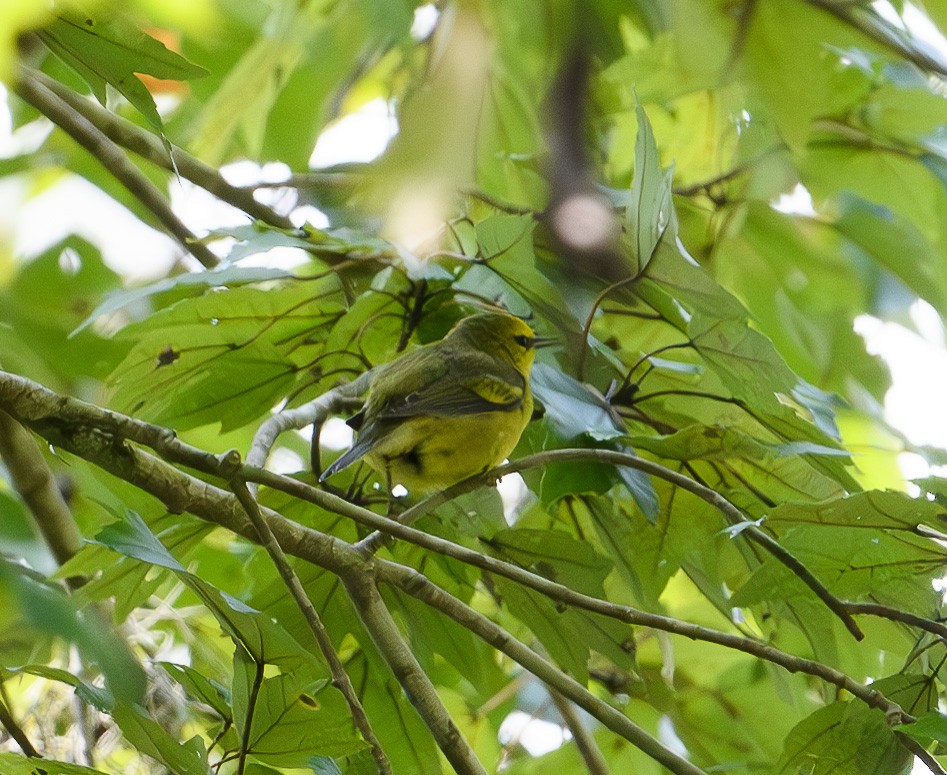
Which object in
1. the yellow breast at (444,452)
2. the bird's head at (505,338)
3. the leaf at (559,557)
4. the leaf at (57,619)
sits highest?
the bird's head at (505,338)

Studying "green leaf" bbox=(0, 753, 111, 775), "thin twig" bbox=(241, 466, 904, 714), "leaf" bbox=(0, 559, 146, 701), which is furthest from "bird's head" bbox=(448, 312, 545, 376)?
"leaf" bbox=(0, 559, 146, 701)

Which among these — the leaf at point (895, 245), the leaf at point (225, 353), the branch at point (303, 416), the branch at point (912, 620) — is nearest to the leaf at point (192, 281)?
the leaf at point (225, 353)

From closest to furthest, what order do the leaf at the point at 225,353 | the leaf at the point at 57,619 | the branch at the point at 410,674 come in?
the leaf at the point at 57,619 → the branch at the point at 410,674 → the leaf at the point at 225,353

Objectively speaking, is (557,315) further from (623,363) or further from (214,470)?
(214,470)

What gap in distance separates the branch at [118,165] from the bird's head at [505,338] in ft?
1.95

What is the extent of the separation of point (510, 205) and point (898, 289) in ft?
4.17

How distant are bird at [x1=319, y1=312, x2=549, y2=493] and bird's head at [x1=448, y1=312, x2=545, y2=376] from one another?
0.10 m

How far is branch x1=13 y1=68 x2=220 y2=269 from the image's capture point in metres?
1.79

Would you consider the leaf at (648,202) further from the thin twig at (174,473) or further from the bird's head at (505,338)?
the bird's head at (505,338)

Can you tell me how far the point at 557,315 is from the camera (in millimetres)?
1650

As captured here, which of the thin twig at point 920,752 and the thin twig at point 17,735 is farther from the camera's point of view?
the thin twig at point 17,735

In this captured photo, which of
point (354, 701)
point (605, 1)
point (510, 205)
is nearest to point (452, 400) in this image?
point (510, 205)

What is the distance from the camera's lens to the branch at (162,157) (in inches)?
75.2

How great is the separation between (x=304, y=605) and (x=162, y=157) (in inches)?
42.1
